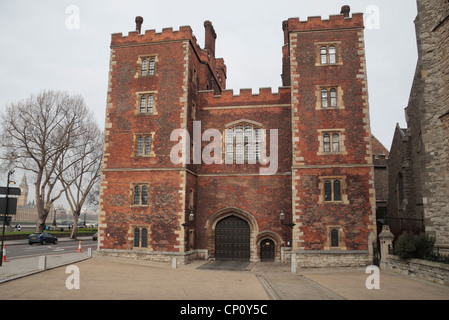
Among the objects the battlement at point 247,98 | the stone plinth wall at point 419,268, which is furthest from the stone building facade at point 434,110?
the battlement at point 247,98

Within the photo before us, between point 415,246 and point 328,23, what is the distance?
14945 millimetres

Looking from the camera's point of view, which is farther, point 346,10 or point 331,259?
point 346,10

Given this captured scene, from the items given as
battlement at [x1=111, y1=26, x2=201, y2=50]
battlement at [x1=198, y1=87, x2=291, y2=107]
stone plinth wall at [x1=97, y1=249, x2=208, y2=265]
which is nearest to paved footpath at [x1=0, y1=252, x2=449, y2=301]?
stone plinth wall at [x1=97, y1=249, x2=208, y2=265]

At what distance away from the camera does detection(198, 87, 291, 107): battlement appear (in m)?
24.3

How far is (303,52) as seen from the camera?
22328 mm

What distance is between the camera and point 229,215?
2359 cm

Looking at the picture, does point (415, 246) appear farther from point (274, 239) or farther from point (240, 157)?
point (240, 157)

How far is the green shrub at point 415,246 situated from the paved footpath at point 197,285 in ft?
3.71

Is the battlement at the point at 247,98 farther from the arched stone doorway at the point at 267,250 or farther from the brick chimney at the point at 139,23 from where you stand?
the arched stone doorway at the point at 267,250

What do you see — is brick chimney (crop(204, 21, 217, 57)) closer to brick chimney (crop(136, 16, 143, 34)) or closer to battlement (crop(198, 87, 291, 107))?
brick chimney (crop(136, 16, 143, 34))

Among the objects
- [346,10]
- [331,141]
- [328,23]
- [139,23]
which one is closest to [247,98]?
[331,141]
